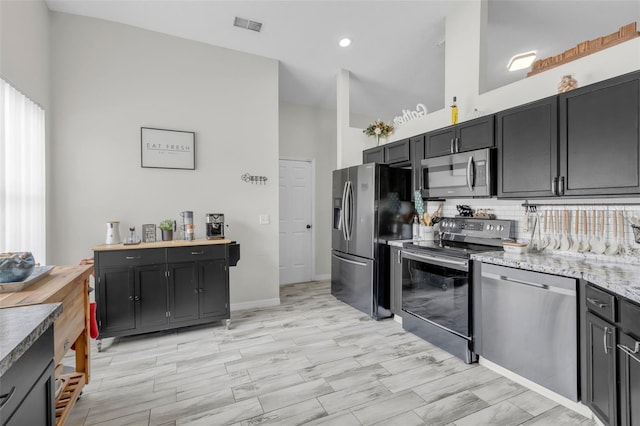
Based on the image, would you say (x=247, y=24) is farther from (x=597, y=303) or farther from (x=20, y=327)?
(x=597, y=303)

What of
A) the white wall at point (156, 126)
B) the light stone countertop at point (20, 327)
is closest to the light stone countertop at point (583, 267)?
the light stone countertop at point (20, 327)

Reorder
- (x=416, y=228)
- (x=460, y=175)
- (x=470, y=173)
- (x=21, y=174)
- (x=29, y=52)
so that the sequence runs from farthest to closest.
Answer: (x=416, y=228), (x=460, y=175), (x=470, y=173), (x=29, y=52), (x=21, y=174)

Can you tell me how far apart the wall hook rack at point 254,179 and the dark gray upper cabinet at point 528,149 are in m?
2.72

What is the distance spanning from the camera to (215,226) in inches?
139

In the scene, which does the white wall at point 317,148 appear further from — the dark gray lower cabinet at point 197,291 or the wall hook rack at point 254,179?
the dark gray lower cabinet at point 197,291

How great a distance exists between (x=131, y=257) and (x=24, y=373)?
2.25m

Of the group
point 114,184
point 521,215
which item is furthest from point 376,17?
point 114,184

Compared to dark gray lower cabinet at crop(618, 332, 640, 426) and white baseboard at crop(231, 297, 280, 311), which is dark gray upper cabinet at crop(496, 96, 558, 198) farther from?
white baseboard at crop(231, 297, 280, 311)

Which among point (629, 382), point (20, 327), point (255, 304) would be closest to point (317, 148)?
point (255, 304)

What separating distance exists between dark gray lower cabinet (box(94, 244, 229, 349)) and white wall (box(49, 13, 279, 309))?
1.76 ft

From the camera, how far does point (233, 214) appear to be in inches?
153

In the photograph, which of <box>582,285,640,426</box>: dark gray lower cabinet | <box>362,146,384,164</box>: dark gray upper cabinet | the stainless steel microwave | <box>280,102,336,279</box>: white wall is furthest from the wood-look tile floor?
<box>280,102,336,279</box>: white wall

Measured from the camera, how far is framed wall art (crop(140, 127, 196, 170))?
3436 millimetres

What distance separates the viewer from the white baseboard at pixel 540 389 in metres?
1.89
